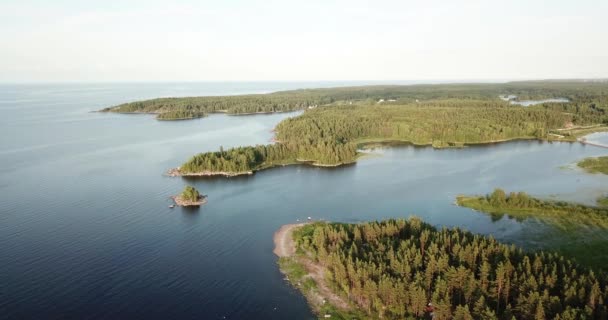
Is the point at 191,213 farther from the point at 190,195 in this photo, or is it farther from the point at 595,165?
the point at 595,165

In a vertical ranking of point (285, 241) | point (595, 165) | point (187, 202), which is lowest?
point (285, 241)

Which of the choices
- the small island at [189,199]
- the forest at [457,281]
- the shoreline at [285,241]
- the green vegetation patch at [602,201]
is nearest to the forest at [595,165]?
the green vegetation patch at [602,201]

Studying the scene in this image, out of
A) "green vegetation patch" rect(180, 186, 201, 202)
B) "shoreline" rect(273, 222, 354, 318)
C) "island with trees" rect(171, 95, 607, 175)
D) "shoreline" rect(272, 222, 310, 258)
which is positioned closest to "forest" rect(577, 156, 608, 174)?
"island with trees" rect(171, 95, 607, 175)

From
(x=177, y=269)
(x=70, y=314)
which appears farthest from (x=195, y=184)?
(x=70, y=314)

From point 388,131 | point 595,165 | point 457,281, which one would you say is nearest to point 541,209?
point 457,281

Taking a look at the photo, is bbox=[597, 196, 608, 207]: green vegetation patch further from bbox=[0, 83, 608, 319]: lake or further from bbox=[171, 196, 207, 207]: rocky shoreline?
bbox=[171, 196, 207, 207]: rocky shoreline

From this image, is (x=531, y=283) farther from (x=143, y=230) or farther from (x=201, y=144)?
(x=201, y=144)

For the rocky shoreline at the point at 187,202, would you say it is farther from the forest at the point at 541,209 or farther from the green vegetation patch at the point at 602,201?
the green vegetation patch at the point at 602,201
